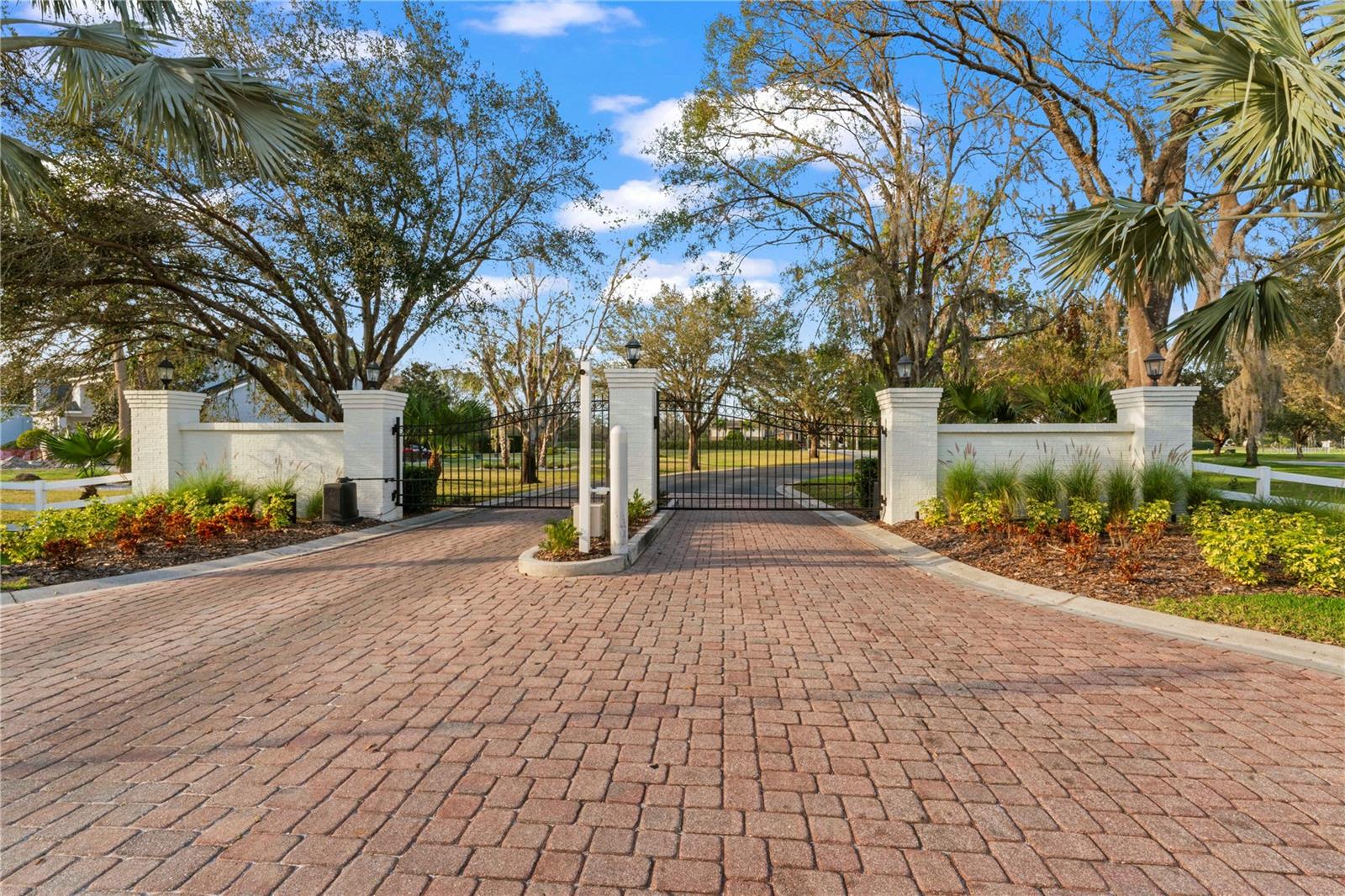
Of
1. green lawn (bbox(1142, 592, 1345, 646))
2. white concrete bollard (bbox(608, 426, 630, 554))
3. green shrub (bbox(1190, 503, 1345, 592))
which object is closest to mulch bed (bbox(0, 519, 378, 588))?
white concrete bollard (bbox(608, 426, 630, 554))

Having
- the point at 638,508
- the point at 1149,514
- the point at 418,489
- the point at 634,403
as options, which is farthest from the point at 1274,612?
the point at 418,489

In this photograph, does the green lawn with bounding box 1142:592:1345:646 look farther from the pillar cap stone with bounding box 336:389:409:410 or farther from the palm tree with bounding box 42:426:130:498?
the palm tree with bounding box 42:426:130:498

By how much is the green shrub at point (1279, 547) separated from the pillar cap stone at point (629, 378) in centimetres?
750

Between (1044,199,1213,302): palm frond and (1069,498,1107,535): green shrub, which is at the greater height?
(1044,199,1213,302): palm frond

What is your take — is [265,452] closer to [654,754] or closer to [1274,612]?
[654,754]

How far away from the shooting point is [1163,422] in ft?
31.4

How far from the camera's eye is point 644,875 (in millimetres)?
2209

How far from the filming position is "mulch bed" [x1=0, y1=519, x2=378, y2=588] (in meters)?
6.61

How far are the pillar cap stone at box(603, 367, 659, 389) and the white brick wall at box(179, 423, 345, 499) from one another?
4.67 m

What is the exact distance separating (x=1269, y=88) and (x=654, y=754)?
8.42 meters

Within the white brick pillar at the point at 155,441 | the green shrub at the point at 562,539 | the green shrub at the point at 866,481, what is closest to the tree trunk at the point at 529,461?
the white brick pillar at the point at 155,441

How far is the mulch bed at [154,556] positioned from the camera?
6609 mm

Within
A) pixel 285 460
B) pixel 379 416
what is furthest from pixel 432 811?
pixel 285 460

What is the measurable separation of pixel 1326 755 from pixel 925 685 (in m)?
1.79
